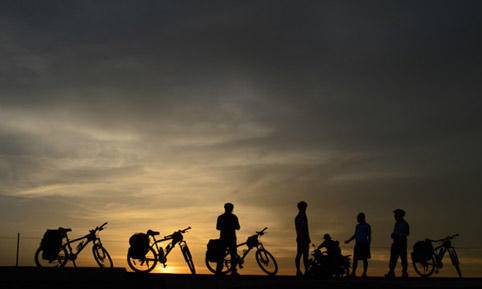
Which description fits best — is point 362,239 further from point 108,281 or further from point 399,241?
point 108,281

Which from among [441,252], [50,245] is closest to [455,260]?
[441,252]

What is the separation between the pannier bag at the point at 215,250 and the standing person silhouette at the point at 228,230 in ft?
0.42

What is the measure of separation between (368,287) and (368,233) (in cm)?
522

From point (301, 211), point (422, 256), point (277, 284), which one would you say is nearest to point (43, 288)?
point (277, 284)

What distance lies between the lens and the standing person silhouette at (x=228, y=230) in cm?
2041

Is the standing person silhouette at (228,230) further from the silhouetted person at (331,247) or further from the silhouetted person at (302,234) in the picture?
the silhouetted person at (331,247)

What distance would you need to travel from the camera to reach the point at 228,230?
20.5 meters

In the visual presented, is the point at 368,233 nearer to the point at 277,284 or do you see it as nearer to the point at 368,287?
the point at 368,287

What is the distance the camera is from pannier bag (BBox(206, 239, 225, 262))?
67.9 feet

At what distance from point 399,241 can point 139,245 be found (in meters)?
8.28

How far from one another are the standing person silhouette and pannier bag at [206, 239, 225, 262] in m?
0.13

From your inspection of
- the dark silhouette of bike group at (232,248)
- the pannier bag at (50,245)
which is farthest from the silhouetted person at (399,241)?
the pannier bag at (50,245)

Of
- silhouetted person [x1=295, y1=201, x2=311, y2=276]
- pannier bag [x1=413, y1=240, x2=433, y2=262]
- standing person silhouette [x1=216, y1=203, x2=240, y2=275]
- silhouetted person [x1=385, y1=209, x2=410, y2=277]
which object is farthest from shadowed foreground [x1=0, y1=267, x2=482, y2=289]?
pannier bag [x1=413, y1=240, x2=433, y2=262]

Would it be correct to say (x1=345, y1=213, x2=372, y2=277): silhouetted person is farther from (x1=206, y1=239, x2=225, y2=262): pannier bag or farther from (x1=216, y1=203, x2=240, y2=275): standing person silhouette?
(x1=206, y1=239, x2=225, y2=262): pannier bag
